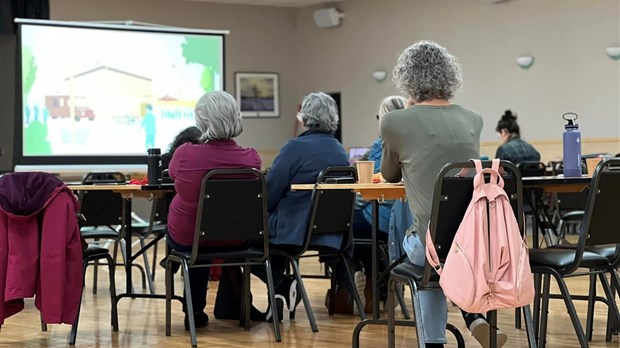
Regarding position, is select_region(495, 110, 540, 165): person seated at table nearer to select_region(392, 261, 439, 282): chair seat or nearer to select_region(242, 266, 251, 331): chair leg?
select_region(242, 266, 251, 331): chair leg

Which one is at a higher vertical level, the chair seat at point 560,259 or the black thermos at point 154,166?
the black thermos at point 154,166

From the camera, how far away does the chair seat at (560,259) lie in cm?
329

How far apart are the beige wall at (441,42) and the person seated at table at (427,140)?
288 inches

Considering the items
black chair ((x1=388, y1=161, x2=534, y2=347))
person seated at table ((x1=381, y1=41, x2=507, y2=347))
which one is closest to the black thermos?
person seated at table ((x1=381, y1=41, x2=507, y2=347))

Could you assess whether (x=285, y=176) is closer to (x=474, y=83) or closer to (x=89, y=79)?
(x=89, y=79)

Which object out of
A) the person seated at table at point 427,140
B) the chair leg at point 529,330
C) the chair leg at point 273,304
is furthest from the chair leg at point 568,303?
the chair leg at point 273,304

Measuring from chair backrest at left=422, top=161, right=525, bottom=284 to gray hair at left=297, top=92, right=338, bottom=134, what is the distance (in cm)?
174

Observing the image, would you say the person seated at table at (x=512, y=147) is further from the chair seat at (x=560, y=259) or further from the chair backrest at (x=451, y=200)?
the chair backrest at (x=451, y=200)

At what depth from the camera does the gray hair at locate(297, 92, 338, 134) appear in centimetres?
468

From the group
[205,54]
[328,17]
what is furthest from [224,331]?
[328,17]

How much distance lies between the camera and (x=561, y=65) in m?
10.5

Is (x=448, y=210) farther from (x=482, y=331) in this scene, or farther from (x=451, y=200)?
(x=482, y=331)

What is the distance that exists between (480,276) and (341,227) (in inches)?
→ 68.1

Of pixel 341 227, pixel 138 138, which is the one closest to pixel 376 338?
pixel 341 227
